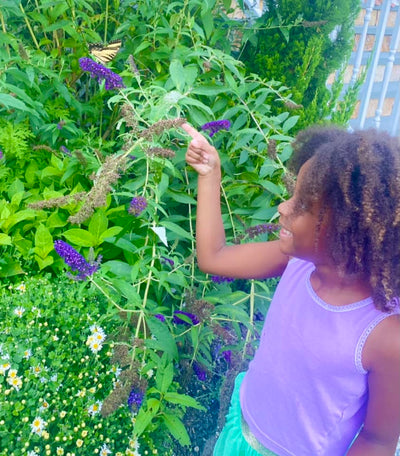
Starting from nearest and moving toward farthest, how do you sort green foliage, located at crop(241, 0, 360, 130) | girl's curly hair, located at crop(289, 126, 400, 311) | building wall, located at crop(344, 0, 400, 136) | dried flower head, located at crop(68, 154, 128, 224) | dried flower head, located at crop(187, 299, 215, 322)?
1. girl's curly hair, located at crop(289, 126, 400, 311)
2. dried flower head, located at crop(68, 154, 128, 224)
3. dried flower head, located at crop(187, 299, 215, 322)
4. green foliage, located at crop(241, 0, 360, 130)
5. building wall, located at crop(344, 0, 400, 136)

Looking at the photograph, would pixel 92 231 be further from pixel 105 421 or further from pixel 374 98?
pixel 374 98

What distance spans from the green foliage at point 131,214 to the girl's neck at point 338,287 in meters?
0.36

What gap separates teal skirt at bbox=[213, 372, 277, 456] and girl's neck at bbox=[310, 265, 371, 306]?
0.44 m

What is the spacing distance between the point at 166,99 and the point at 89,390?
838 mm

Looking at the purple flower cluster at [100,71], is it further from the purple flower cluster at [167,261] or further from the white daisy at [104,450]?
the white daisy at [104,450]

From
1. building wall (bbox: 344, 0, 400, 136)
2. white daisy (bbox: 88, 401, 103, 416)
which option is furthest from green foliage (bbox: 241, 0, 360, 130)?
white daisy (bbox: 88, 401, 103, 416)

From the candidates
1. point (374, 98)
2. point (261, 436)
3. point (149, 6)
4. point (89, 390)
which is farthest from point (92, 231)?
point (374, 98)

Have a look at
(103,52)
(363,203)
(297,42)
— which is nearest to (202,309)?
(363,203)

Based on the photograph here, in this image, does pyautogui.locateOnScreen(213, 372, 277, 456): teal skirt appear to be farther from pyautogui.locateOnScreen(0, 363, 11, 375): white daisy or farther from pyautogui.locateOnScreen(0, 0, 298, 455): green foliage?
pyautogui.locateOnScreen(0, 363, 11, 375): white daisy

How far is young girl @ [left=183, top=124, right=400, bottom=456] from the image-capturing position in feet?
3.25

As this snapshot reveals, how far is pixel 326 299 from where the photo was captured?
1.16 metres

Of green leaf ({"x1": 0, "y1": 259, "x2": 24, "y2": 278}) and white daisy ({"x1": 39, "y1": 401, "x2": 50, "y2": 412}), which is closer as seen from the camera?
white daisy ({"x1": 39, "y1": 401, "x2": 50, "y2": 412})

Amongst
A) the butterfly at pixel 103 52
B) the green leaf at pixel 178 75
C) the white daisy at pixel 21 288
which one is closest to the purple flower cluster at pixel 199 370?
the white daisy at pixel 21 288

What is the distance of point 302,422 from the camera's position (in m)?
1.22
